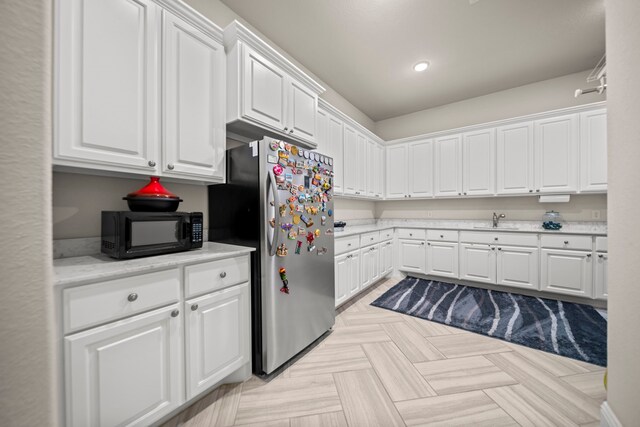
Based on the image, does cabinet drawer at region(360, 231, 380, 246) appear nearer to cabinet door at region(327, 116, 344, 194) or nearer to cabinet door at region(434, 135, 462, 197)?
cabinet door at region(327, 116, 344, 194)

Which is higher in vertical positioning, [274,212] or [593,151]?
[593,151]

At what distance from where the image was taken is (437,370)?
5.88 feet

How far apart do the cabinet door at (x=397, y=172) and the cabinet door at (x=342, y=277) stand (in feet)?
6.94

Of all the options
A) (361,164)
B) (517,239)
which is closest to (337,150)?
(361,164)

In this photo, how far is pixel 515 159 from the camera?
3.46 m

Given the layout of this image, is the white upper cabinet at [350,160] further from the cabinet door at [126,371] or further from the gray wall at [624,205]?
the cabinet door at [126,371]

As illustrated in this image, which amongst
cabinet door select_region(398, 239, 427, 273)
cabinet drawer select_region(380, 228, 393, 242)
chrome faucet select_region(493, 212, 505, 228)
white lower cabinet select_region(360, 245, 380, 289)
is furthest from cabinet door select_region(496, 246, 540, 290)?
white lower cabinet select_region(360, 245, 380, 289)

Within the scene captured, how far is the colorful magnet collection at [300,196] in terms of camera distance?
68.7 inches

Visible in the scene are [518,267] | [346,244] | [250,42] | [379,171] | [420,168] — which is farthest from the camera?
[379,171]

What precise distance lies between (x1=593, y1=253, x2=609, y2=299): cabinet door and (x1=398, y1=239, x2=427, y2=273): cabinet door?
1.86 meters

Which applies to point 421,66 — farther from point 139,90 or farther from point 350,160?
point 139,90

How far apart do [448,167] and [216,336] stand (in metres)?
3.97

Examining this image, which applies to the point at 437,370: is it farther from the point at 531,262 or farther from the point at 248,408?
the point at 531,262

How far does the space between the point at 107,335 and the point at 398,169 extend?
4300 millimetres
